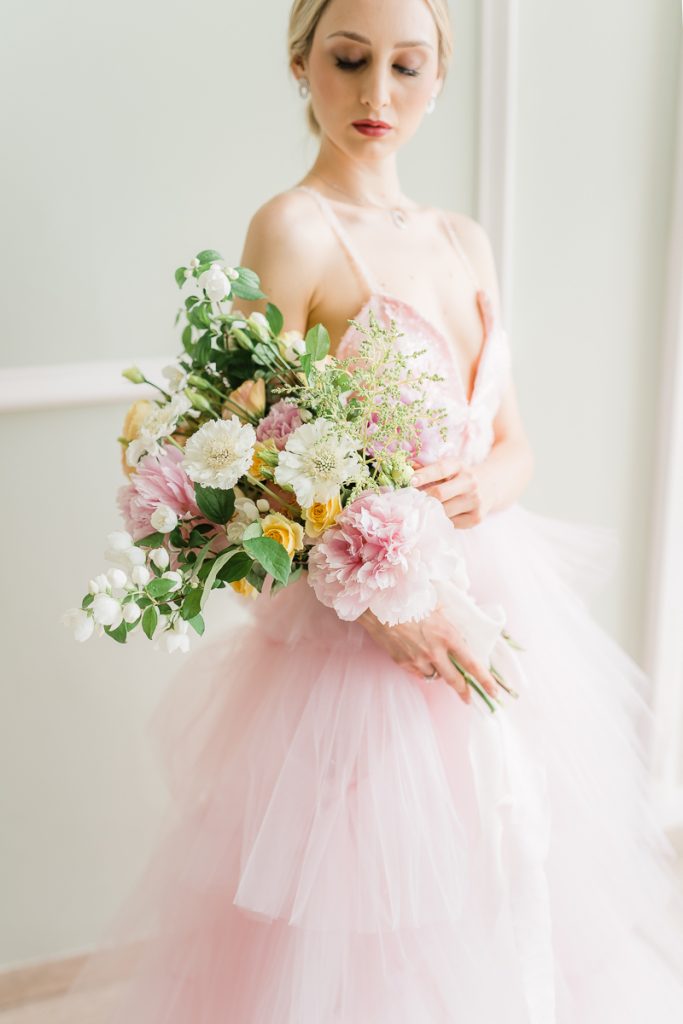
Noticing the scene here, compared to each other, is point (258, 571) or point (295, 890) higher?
point (258, 571)

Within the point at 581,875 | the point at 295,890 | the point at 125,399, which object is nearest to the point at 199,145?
the point at 125,399

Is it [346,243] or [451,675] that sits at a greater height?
[346,243]

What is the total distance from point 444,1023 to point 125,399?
1.05 metres

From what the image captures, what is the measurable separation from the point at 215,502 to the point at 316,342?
0.21m

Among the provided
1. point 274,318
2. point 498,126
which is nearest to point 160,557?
point 274,318

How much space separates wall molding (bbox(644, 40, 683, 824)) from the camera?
169 centimetres

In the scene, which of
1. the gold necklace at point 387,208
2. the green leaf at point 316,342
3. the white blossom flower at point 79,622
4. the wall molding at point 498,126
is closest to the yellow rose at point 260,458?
the green leaf at point 316,342

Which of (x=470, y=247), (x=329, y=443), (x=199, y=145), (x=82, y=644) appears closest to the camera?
(x=329, y=443)

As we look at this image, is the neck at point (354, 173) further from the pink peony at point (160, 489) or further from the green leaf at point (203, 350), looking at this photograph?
the pink peony at point (160, 489)

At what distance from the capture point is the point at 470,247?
132cm

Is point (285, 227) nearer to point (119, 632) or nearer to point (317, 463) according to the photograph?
point (317, 463)

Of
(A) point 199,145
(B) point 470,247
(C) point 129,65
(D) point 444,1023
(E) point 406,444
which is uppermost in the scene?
(C) point 129,65

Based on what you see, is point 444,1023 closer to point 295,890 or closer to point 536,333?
point 295,890

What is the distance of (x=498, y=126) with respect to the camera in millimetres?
1560
